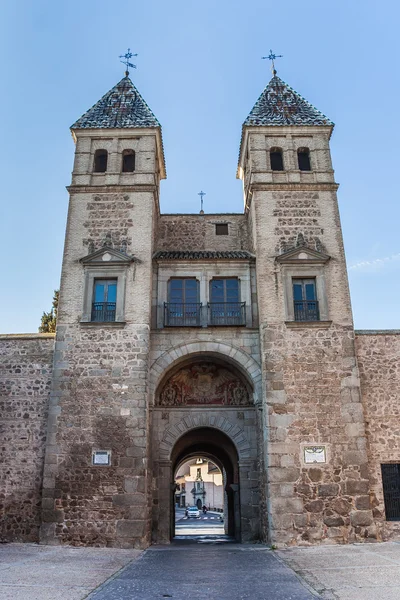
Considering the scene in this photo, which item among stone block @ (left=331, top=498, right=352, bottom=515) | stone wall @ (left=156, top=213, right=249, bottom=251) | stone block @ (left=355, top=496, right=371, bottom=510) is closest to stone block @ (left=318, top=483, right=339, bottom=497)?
stone block @ (left=331, top=498, right=352, bottom=515)

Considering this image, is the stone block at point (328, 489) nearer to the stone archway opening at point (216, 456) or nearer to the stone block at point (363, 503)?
the stone block at point (363, 503)

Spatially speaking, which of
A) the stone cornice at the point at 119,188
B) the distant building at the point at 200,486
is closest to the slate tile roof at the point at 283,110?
the stone cornice at the point at 119,188

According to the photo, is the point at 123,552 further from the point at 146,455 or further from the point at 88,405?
the point at 88,405

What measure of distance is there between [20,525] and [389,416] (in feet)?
36.1

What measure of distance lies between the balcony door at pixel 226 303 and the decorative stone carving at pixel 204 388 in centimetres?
166

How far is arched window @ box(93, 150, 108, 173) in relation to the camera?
18375 mm

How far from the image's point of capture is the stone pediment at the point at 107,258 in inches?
631

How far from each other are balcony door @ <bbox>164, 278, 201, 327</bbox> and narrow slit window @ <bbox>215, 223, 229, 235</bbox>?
2.83 metres

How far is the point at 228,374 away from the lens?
54.5ft

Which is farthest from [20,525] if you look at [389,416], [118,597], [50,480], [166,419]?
[389,416]

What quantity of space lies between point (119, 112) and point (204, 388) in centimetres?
1117

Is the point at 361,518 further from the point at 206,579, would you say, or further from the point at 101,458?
the point at 101,458

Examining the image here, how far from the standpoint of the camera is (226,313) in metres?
16.2

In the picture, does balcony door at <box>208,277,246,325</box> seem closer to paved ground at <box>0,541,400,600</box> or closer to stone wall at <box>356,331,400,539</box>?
stone wall at <box>356,331,400,539</box>
